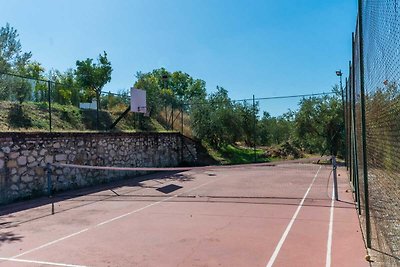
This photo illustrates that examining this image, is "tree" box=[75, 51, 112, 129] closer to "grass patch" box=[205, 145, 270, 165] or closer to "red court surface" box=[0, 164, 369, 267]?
"grass patch" box=[205, 145, 270, 165]

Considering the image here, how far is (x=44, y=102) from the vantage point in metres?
18.7

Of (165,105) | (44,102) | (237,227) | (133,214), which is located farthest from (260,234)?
(165,105)

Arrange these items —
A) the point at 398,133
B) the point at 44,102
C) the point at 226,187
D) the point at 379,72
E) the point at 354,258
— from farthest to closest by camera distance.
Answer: the point at 44,102 < the point at 226,187 < the point at 354,258 < the point at 379,72 < the point at 398,133

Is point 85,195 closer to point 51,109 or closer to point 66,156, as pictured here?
point 66,156

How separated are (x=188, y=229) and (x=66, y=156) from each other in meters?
7.84

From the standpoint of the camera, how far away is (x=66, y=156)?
45.0 ft

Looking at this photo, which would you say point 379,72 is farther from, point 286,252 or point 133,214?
point 133,214

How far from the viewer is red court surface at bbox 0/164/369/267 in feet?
18.6

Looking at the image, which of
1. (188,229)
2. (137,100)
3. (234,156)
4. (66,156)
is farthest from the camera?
(234,156)

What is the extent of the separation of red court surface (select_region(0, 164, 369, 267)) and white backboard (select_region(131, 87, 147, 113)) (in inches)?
298

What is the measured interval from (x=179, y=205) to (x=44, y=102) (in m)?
11.5

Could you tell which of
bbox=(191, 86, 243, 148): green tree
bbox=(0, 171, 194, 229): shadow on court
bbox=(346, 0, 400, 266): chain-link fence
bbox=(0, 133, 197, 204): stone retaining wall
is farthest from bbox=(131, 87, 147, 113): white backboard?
bbox=(346, 0, 400, 266): chain-link fence

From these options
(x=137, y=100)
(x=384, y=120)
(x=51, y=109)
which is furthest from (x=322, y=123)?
(x=384, y=120)

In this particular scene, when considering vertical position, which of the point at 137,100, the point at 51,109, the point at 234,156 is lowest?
the point at 234,156
